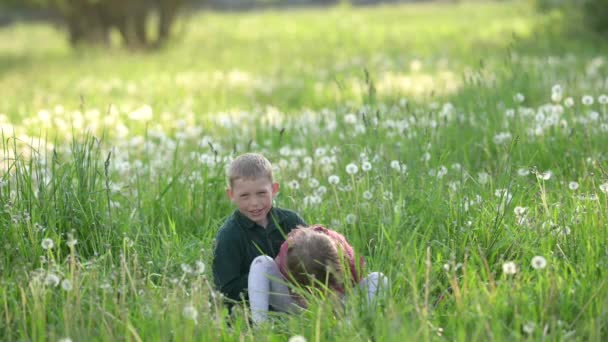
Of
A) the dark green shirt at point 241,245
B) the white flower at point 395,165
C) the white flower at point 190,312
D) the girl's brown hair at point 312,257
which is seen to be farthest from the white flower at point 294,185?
the white flower at point 190,312

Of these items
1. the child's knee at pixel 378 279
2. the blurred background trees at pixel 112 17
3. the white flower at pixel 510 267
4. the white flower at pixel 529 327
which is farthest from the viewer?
the blurred background trees at pixel 112 17

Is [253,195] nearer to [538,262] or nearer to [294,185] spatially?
[294,185]

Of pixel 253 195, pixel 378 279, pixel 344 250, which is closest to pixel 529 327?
pixel 378 279

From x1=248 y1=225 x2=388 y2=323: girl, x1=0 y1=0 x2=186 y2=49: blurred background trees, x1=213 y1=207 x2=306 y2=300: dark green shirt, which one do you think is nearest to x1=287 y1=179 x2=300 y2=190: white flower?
x1=213 y1=207 x2=306 y2=300: dark green shirt

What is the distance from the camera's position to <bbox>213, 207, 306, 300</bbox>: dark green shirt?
4.14 meters

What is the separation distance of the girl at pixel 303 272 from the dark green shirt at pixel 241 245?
0.67 feet

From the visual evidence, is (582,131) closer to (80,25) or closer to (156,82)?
(156,82)

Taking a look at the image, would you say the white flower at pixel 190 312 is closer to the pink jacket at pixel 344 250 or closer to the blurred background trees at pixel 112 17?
the pink jacket at pixel 344 250

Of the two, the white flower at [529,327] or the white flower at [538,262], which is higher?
the white flower at [538,262]

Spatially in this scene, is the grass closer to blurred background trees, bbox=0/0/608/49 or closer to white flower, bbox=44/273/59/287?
white flower, bbox=44/273/59/287

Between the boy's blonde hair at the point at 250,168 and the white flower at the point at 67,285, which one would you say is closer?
the white flower at the point at 67,285

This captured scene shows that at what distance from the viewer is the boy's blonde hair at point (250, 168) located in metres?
4.09

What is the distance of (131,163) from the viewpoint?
653cm

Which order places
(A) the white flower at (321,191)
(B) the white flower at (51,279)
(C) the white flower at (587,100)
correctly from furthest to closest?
1. (C) the white flower at (587,100)
2. (A) the white flower at (321,191)
3. (B) the white flower at (51,279)
